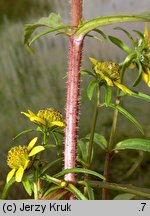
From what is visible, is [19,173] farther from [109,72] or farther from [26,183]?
[109,72]

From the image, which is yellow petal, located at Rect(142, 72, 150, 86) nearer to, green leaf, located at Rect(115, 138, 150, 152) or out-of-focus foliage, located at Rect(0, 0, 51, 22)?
green leaf, located at Rect(115, 138, 150, 152)

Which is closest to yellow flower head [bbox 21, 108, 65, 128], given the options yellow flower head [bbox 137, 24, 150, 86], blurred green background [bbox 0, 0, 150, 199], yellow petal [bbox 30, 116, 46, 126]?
yellow petal [bbox 30, 116, 46, 126]

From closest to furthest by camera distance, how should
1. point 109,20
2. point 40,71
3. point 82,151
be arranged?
point 109,20 → point 82,151 → point 40,71

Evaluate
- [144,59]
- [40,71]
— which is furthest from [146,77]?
[40,71]

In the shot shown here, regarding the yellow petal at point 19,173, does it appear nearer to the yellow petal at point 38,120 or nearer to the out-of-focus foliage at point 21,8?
the yellow petal at point 38,120

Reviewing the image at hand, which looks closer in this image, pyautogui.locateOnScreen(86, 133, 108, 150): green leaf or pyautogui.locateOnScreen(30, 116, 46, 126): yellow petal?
pyautogui.locateOnScreen(30, 116, 46, 126): yellow petal
